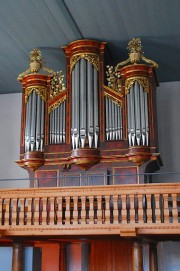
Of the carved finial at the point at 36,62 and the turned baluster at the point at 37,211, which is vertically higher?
the carved finial at the point at 36,62

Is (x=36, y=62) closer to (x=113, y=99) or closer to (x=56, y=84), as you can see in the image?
(x=56, y=84)

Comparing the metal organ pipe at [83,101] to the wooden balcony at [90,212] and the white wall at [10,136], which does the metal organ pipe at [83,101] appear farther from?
the white wall at [10,136]

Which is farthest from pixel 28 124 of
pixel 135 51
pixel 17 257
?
pixel 17 257

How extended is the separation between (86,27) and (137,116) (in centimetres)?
235

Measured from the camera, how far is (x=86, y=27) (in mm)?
10836

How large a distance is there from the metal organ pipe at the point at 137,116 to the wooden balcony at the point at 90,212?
7.20ft

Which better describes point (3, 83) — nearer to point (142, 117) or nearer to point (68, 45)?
point (68, 45)

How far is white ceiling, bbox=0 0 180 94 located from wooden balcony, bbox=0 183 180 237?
387 cm

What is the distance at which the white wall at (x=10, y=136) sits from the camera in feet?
45.1

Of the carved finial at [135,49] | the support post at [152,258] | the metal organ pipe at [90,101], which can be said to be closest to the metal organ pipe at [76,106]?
the metal organ pipe at [90,101]

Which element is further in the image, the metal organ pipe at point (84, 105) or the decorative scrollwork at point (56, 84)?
the decorative scrollwork at point (56, 84)

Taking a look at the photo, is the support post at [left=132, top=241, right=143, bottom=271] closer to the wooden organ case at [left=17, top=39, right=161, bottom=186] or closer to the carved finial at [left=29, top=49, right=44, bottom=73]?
the wooden organ case at [left=17, top=39, right=161, bottom=186]

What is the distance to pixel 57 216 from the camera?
339 inches

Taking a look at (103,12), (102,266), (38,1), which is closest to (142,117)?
(103,12)
